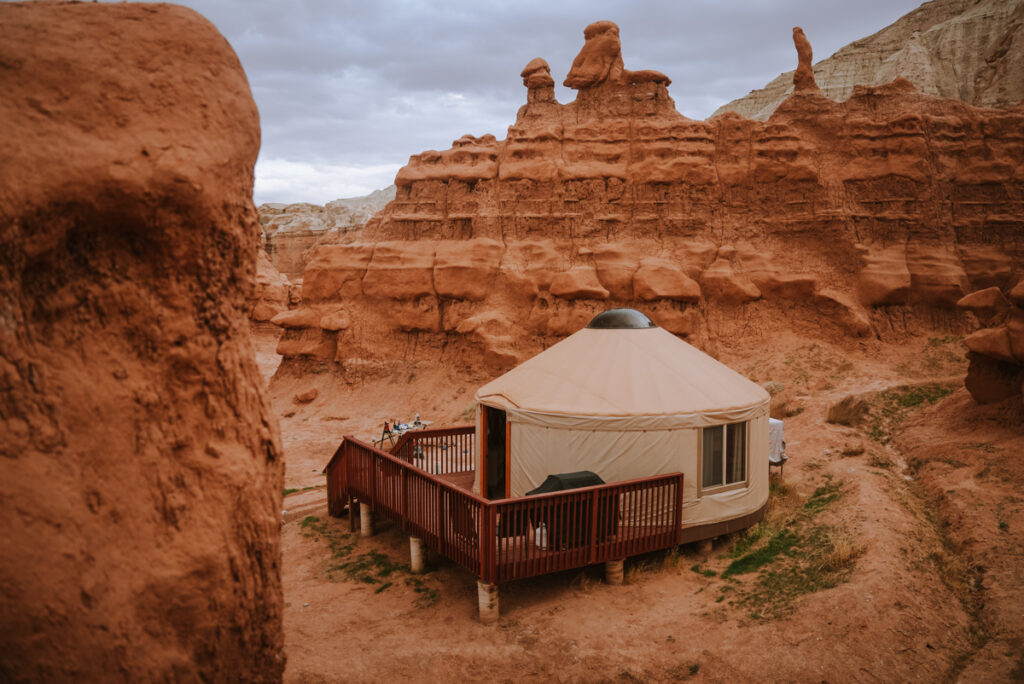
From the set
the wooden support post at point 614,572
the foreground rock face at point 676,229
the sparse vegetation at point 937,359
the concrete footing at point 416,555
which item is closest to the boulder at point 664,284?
the foreground rock face at point 676,229

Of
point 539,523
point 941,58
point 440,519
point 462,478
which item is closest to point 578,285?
point 462,478

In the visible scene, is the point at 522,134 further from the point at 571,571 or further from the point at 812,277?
the point at 571,571

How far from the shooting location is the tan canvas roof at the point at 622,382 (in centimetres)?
912

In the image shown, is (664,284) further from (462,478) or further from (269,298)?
(269,298)

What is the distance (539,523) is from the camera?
7.84 m

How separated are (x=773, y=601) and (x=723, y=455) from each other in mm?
2268

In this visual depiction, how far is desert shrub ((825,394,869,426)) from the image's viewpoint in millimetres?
13516

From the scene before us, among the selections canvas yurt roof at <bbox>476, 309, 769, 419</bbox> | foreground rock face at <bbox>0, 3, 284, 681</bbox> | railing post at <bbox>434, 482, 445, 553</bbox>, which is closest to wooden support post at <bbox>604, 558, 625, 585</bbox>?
canvas yurt roof at <bbox>476, 309, 769, 419</bbox>

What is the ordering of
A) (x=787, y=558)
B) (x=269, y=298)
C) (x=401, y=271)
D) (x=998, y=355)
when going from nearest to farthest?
(x=787, y=558) < (x=998, y=355) < (x=401, y=271) < (x=269, y=298)

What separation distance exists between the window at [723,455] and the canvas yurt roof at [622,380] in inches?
13.1

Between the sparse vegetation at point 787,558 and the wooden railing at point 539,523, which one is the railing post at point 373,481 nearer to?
the wooden railing at point 539,523

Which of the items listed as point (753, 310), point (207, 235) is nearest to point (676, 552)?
point (207, 235)

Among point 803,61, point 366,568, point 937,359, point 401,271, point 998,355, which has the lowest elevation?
point 366,568

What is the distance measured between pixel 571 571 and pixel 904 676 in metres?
3.94
